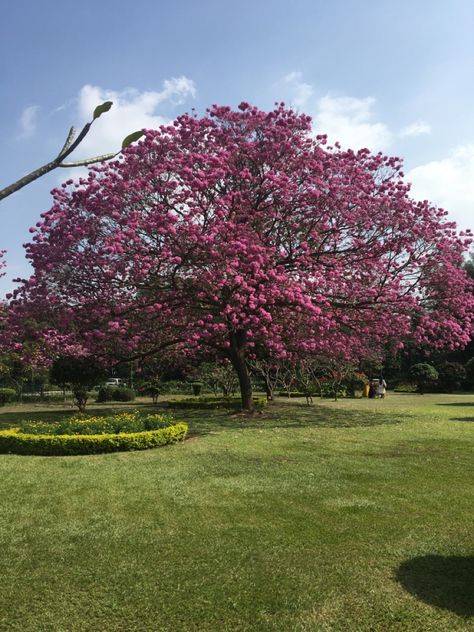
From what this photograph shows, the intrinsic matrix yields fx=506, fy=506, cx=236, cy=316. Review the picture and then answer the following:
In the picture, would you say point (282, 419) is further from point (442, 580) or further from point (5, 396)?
point (5, 396)

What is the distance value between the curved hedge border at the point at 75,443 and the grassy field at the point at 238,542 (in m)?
0.48

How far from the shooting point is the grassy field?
430 centimetres

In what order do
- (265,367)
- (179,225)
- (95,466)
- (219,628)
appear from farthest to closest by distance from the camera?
1. (265,367)
2. (179,225)
3. (95,466)
4. (219,628)

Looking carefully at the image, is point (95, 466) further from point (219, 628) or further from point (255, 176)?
point (255, 176)

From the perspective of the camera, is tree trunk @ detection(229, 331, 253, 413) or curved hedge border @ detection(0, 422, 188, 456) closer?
curved hedge border @ detection(0, 422, 188, 456)

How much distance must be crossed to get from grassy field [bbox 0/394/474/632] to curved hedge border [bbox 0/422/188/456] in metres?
0.48

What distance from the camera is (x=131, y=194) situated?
16.1m

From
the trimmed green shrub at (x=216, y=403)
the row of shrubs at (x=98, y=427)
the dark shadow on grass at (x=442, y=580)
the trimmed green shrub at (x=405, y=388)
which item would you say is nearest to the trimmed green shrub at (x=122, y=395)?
the trimmed green shrub at (x=216, y=403)

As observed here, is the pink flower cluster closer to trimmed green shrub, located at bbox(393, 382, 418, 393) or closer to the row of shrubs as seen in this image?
the row of shrubs

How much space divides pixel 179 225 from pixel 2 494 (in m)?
9.63

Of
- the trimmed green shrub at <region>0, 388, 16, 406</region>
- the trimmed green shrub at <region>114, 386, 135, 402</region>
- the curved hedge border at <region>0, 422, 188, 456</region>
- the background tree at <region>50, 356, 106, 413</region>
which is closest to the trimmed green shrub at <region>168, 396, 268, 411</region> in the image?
the background tree at <region>50, 356, 106, 413</region>

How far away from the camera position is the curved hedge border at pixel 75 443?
37.4 feet

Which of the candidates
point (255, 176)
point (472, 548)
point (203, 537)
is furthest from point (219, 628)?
point (255, 176)

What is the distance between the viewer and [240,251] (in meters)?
15.6
